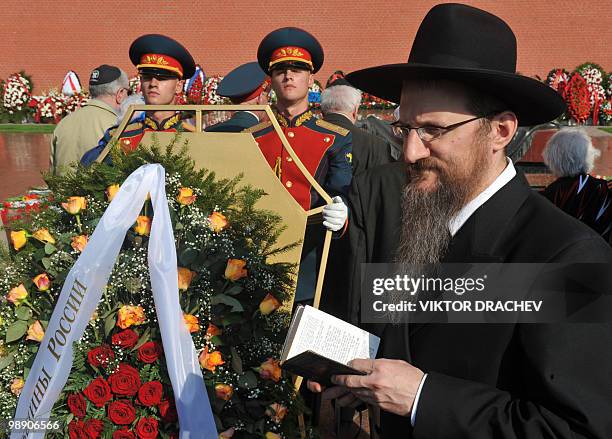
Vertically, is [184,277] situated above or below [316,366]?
above

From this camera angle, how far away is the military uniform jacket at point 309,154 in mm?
3363

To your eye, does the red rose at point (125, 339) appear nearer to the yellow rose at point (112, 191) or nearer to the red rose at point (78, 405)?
the red rose at point (78, 405)

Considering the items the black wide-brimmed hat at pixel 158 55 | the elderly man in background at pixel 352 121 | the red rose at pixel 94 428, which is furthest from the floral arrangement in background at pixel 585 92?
the red rose at pixel 94 428

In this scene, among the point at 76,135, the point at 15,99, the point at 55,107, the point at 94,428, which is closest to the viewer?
the point at 94,428

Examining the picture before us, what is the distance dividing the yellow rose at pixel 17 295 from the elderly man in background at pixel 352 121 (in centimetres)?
248

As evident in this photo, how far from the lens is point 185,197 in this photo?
213 cm

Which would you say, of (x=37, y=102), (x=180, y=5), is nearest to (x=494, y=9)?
(x=180, y=5)

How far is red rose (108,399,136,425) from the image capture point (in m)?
1.87

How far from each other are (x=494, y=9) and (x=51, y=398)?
75.1 feet

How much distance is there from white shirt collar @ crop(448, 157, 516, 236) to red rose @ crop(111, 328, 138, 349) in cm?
104

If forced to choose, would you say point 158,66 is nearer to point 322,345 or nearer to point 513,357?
point 322,345

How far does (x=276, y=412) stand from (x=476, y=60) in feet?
4.14

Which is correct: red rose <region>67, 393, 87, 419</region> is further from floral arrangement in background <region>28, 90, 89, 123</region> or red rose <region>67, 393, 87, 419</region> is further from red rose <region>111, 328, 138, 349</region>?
floral arrangement in background <region>28, 90, 89, 123</region>

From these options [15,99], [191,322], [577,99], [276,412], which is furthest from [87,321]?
[15,99]
